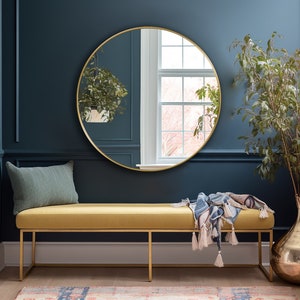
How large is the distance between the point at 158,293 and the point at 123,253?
2.89 ft

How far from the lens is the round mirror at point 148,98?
15.5 ft

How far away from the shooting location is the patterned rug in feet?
12.7

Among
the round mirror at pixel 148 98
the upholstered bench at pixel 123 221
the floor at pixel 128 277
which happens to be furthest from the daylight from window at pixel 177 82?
the floor at pixel 128 277

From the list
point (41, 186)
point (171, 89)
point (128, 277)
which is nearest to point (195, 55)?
point (171, 89)

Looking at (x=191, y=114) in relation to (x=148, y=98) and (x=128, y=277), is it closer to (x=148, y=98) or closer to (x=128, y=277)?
(x=148, y=98)

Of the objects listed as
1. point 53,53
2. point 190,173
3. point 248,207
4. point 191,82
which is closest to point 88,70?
point 53,53

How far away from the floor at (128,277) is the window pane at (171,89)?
4.37 feet

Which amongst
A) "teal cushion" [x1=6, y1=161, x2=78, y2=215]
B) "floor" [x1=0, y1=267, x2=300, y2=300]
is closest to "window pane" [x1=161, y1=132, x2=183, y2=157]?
"teal cushion" [x1=6, y1=161, x2=78, y2=215]

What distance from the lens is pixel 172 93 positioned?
478 centimetres

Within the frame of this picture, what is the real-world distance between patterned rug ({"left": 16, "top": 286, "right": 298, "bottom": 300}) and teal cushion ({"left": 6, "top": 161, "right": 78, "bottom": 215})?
2.22ft

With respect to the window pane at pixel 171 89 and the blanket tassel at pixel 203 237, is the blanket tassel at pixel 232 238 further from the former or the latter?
the window pane at pixel 171 89

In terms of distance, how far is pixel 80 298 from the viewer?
3.84 m

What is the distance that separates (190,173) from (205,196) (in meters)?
0.35

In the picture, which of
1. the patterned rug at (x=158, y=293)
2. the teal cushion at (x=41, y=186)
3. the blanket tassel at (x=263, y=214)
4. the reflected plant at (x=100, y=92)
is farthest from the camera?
the reflected plant at (x=100, y=92)
